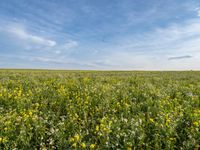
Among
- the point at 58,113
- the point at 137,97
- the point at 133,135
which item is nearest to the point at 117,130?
the point at 133,135

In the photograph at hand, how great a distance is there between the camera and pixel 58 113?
24.8 ft

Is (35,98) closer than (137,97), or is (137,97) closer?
(35,98)

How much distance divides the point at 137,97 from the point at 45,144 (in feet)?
17.8

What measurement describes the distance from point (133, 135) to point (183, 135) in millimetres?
1342

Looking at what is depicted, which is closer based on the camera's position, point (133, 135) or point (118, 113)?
point (133, 135)

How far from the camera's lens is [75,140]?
485 centimetres

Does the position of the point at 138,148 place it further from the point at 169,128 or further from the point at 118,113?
the point at 118,113

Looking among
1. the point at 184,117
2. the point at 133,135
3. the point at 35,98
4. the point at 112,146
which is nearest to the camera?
the point at 112,146

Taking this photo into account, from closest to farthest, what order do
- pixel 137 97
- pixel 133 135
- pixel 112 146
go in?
pixel 112 146, pixel 133 135, pixel 137 97

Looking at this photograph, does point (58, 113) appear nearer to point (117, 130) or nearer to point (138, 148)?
point (117, 130)

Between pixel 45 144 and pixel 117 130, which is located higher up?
→ pixel 117 130

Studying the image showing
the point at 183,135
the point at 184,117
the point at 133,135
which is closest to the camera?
the point at 133,135

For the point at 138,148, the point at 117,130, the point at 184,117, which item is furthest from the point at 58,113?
the point at 184,117

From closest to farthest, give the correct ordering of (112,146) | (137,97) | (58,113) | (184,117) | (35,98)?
(112,146) < (184,117) < (58,113) < (35,98) < (137,97)
